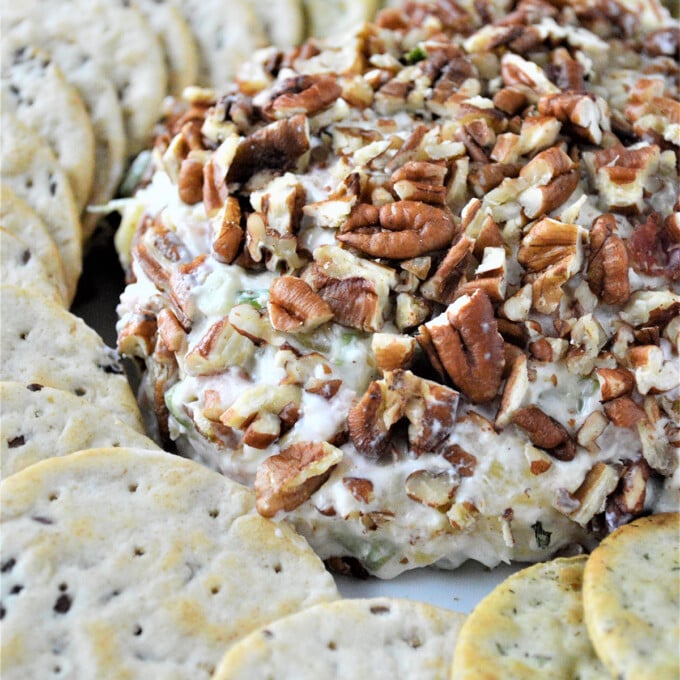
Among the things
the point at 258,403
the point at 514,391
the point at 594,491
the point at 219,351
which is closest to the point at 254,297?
the point at 219,351

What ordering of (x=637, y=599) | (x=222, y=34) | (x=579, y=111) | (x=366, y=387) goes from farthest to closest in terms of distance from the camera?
1. (x=222, y=34)
2. (x=579, y=111)
3. (x=366, y=387)
4. (x=637, y=599)

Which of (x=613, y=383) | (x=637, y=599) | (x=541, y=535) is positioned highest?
(x=613, y=383)

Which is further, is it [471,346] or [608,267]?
[608,267]

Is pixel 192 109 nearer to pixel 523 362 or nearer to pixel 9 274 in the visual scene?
pixel 9 274

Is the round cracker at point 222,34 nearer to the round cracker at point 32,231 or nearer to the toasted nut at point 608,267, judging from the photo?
the round cracker at point 32,231

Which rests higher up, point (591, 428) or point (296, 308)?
point (296, 308)

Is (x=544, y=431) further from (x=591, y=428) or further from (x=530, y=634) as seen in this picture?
(x=530, y=634)

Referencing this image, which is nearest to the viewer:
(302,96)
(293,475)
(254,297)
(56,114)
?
(293,475)

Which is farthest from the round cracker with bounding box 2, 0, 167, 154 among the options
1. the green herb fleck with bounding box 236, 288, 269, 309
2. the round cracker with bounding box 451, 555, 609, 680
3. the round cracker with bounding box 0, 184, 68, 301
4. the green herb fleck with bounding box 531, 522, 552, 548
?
the round cracker with bounding box 451, 555, 609, 680
